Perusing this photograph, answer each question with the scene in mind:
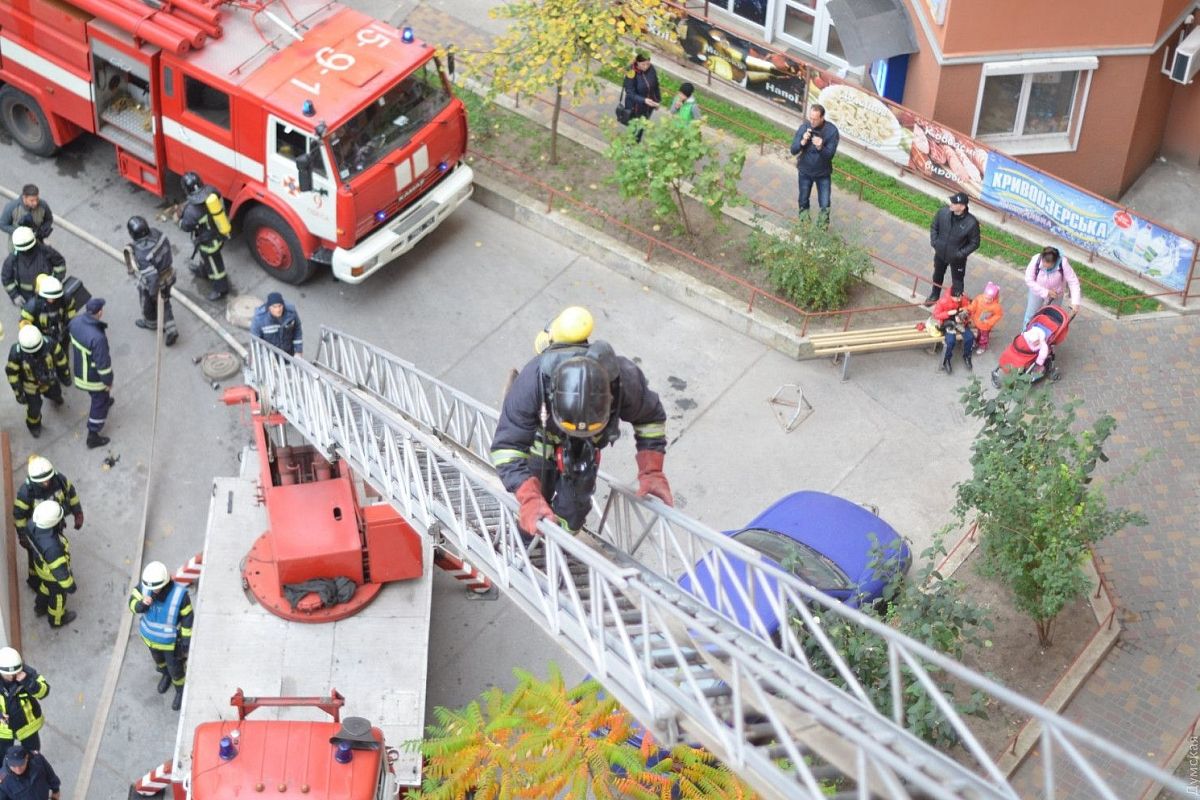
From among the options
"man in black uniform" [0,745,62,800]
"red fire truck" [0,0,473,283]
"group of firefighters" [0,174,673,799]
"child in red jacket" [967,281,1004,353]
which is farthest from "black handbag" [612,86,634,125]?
"man in black uniform" [0,745,62,800]

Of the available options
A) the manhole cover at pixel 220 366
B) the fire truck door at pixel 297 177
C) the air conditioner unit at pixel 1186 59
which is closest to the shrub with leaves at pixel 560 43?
the fire truck door at pixel 297 177

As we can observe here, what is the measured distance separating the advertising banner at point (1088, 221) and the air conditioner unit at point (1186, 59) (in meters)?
2.41

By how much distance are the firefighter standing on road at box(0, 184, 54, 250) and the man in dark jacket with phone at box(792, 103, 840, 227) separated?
7.14m

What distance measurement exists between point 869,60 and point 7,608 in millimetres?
10253

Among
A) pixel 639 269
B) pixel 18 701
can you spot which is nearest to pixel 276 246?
pixel 639 269

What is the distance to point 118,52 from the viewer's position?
15.0 metres

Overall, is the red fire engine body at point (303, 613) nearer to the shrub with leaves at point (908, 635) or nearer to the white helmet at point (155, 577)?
the white helmet at point (155, 577)

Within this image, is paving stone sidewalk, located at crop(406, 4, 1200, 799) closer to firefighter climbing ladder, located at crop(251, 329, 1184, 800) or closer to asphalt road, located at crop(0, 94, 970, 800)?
asphalt road, located at crop(0, 94, 970, 800)

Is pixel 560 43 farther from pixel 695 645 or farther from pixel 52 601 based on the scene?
pixel 695 645

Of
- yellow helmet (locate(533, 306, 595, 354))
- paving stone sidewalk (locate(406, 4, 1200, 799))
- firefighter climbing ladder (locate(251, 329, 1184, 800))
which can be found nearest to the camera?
firefighter climbing ladder (locate(251, 329, 1184, 800))

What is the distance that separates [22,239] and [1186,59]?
11785 millimetres

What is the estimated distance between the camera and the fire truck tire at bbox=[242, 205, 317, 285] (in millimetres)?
15078

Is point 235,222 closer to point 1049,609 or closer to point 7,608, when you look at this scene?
point 7,608

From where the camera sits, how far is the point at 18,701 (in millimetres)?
10977
